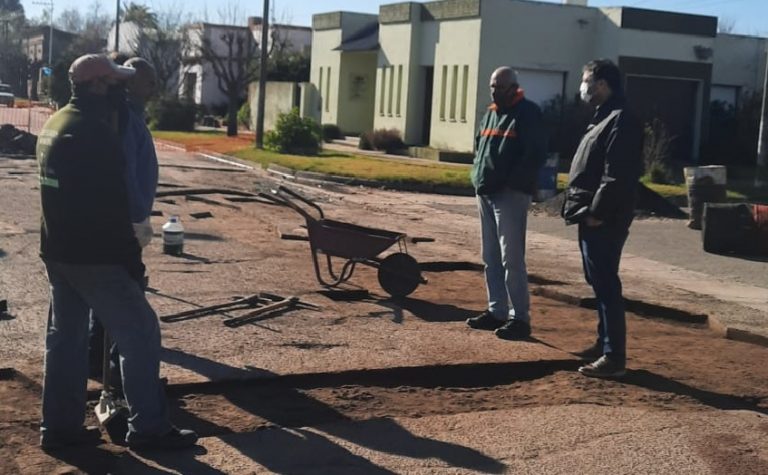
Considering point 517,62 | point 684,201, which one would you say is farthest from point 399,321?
point 517,62

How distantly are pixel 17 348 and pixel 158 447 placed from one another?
244cm

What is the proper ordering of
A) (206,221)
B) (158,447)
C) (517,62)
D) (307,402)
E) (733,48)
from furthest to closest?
1. (733,48)
2. (517,62)
3. (206,221)
4. (307,402)
5. (158,447)

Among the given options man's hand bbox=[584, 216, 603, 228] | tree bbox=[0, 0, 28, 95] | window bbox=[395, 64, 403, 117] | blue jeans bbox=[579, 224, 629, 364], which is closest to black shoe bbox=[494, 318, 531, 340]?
blue jeans bbox=[579, 224, 629, 364]

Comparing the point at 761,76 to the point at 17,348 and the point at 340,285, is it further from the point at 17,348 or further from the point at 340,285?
the point at 17,348

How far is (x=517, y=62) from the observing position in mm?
33344

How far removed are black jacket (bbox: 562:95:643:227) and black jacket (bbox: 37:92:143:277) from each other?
3.28 metres

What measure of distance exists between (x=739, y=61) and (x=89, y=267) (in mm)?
35860

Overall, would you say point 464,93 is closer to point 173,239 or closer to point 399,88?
point 399,88

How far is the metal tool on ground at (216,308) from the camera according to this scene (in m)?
8.61

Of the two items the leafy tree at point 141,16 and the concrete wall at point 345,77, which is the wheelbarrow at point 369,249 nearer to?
the concrete wall at point 345,77

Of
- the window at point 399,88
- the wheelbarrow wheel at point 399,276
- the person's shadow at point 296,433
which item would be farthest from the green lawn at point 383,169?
the person's shadow at point 296,433

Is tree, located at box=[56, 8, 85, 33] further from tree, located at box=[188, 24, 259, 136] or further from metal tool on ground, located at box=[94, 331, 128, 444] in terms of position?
metal tool on ground, located at box=[94, 331, 128, 444]

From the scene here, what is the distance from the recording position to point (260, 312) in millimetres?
8852

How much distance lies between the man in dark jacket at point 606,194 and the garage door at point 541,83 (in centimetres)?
2619
